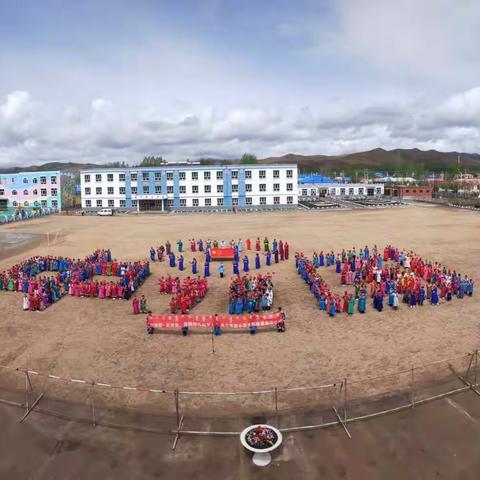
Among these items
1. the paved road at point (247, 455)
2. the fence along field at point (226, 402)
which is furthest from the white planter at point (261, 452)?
the fence along field at point (226, 402)

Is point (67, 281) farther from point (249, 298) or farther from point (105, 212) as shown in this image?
point (105, 212)

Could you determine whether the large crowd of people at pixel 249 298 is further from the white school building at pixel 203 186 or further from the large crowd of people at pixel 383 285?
the white school building at pixel 203 186

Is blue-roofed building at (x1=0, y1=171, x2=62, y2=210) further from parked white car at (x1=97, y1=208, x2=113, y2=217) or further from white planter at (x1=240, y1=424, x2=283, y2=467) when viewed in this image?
white planter at (x1=240, y1=424, x2=283, y2=467)

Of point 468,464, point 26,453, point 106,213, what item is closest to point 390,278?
point 468,464

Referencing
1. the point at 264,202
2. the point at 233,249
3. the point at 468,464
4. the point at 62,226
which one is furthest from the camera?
the point at 264,202

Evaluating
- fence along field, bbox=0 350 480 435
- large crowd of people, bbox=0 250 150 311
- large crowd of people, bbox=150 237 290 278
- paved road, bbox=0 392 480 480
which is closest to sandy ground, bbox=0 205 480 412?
fence along field, bbox=0 350 480 435

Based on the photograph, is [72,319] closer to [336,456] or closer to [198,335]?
[198,335]
